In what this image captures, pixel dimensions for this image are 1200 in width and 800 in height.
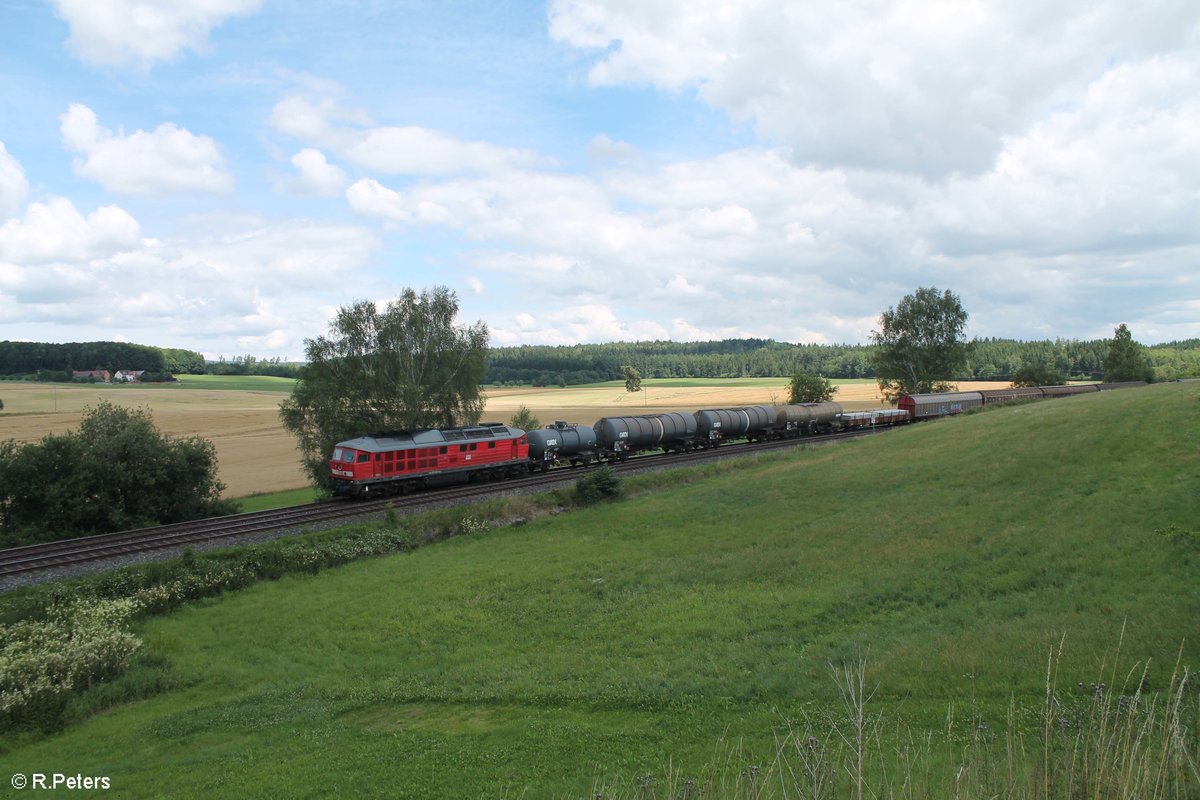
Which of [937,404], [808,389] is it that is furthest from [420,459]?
[808,389]

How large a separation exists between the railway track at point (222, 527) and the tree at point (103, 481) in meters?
3.85

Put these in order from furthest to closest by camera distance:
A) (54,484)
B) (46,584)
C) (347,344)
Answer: (347,344), (54,484), (46,584)

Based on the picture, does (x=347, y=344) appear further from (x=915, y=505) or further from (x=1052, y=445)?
(x=1052, y=445)

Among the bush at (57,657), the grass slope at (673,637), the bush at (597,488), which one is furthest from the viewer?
the bush at (597,488)

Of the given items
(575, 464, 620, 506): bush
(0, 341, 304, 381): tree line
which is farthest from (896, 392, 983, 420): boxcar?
(0, 341, 304, 381): tree line

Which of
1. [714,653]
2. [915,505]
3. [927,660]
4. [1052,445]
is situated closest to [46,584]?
[714,653]

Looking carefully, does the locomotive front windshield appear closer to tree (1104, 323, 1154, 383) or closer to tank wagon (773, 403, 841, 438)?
tank wagon (773, 403, 841, 438)

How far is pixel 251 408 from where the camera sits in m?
123

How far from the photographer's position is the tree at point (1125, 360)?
92375 millimetres

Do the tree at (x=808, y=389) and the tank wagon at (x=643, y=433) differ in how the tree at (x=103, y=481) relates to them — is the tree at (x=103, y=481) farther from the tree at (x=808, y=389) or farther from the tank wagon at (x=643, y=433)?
the tree at (x=808, y=389)

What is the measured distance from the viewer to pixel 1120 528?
1952cm

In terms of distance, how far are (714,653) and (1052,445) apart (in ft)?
79.3

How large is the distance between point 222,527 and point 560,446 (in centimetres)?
2270

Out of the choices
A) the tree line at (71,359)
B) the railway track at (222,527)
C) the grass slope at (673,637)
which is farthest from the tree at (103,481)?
the tree line at (71,359)
